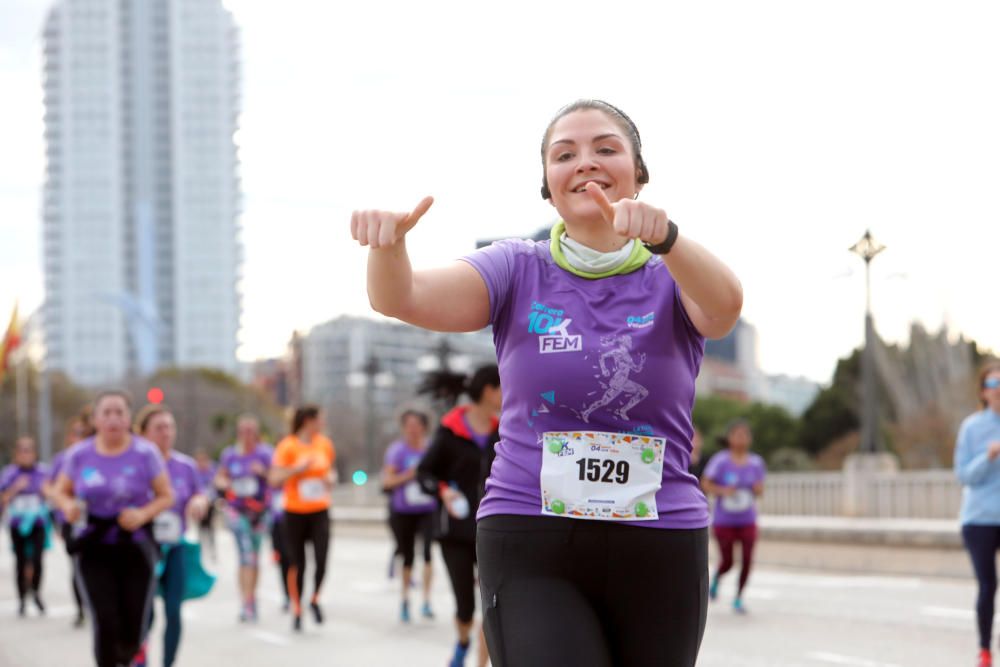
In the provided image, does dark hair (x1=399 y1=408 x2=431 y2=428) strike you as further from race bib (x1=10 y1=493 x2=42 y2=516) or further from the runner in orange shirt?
race bib (x1=10 y1=493 x2=42 y2=516)

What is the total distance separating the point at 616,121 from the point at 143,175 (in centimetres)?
17738

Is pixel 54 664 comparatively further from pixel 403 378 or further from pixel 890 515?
pixel 403 378

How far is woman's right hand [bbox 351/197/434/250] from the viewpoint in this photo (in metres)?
3.07

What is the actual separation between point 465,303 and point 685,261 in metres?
0.58

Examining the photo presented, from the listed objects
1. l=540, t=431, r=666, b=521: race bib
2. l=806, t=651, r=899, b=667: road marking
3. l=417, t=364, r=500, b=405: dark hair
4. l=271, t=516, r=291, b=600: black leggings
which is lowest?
l=806, t=651, r=899, b=667: road marking

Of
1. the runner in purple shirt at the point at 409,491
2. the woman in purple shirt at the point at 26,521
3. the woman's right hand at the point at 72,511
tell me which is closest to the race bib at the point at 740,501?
the runner in purple shirt at the point at 409,491

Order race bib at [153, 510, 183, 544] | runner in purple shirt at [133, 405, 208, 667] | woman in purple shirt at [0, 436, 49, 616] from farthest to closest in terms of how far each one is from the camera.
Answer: woman in purple shirt at [0, 436, 49, 616], runner in purple shirt at [133, 405, 208, 667], race bib at [153, 510, 183, 544]

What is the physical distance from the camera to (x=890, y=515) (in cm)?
2408

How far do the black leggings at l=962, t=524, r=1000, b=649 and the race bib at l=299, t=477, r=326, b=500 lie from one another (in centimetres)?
627

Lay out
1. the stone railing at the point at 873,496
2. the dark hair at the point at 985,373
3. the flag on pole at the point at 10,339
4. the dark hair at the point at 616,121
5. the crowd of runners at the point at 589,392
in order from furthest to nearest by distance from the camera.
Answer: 1. the flag on pole at the point at 10,339
2. the stone railing at the point at 873,496
3. the dark hair at the point at 985,373
4. the dark hair at the point at 616,121
5. the crowd of runners at the point at 589,392

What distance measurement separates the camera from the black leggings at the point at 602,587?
3336 mm

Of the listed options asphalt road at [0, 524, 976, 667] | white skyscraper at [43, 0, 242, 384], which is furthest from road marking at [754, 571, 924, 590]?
white skyscraper at [43, 0, 242, 384]

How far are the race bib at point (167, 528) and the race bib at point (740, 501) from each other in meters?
6.24

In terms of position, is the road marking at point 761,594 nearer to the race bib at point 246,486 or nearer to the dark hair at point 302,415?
the dark hair at point 302,415
